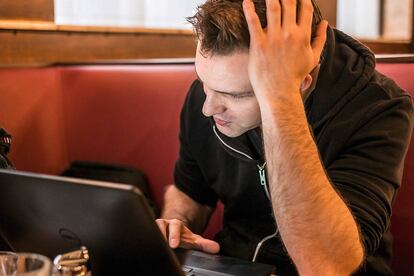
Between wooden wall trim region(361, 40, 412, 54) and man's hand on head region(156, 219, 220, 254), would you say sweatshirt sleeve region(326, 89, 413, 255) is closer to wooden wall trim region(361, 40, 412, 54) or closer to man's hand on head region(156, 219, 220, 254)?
man's hand on head region(156, 219, 220, 254)

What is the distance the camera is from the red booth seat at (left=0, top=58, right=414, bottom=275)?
1750 mm

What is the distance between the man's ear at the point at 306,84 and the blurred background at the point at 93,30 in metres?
1.00

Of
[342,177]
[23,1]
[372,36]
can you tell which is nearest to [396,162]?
[342,177]

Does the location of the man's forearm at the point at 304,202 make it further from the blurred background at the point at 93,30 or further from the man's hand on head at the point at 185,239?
the blurred background at the point at 93,30

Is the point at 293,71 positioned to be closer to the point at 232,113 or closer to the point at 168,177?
the point at 232,113

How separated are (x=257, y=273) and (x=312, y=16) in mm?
487

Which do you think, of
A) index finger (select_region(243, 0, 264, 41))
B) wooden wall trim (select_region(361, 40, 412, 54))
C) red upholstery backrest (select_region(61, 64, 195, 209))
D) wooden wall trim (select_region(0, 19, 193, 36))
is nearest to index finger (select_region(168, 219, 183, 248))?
index finger (select_region(243, 0, 264, 41))

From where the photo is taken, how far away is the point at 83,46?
2334 millimetres

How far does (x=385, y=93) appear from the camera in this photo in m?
1.11

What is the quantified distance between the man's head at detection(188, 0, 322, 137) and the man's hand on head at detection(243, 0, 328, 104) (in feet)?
0.09

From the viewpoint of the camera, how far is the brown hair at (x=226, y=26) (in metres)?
1.03

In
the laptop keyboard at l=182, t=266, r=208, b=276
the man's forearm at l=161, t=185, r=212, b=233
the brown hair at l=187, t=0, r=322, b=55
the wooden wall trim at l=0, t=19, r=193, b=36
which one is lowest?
the man's forearm at l=161, t=185, r=212, b=233

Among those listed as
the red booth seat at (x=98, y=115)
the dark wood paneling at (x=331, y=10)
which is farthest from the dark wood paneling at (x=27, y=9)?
the dark wood paneling at (x=331, y=10)

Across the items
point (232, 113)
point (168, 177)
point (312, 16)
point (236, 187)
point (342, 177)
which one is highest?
point (312, 16)
